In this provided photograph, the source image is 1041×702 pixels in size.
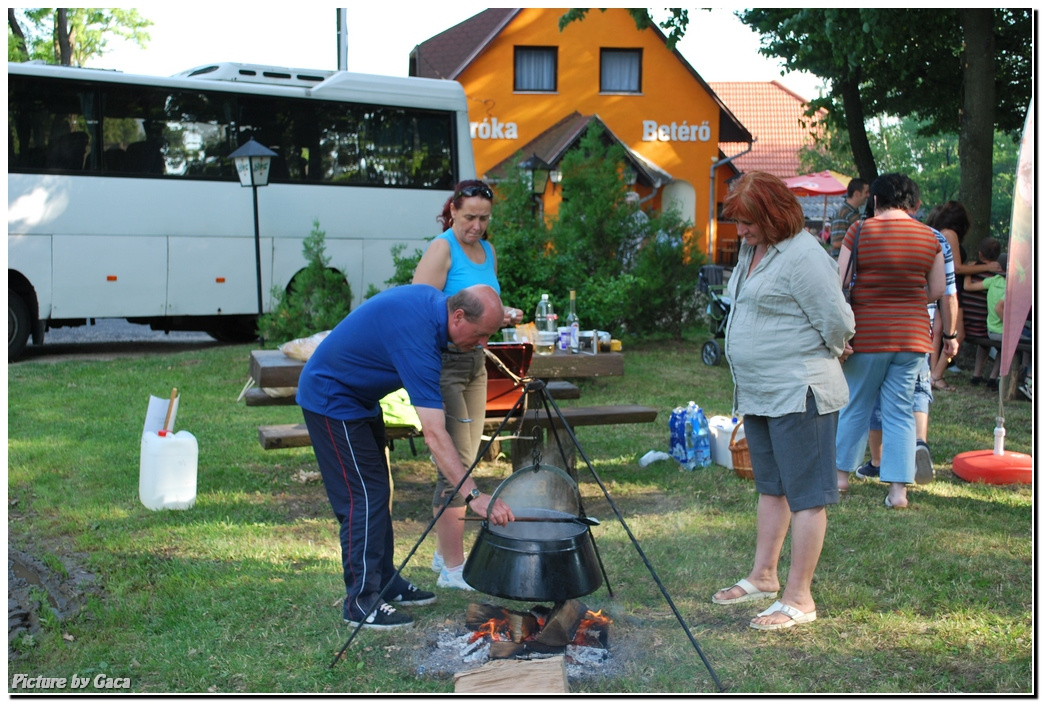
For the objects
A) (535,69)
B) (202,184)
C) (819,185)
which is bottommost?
(202,184)

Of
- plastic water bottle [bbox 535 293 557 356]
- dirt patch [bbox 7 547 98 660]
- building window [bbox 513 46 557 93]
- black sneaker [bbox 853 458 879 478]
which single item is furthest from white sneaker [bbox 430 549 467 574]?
building window [bbox 513 46 557 93]

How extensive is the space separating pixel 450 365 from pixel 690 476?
8.86 ft

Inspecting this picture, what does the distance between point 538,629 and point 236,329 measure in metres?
10.8

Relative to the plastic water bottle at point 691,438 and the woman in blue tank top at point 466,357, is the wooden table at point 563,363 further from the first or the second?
the woman in blue tank top at point 466,357

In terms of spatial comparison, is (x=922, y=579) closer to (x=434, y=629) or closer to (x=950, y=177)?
(x=434, y=629)

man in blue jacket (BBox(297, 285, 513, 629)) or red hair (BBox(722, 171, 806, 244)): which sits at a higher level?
red hair (BBox(722, 171, 806, 244))

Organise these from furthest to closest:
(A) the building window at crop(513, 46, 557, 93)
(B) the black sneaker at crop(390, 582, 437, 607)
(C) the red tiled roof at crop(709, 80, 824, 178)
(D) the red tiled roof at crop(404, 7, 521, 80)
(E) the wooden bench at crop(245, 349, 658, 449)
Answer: (C) the red tiled roof at crop(709, 80, 824, 178)
(A) the building window at crop(513, 46, 557, 93)
(D) the red tiled roof at crop(404, 7, 521, 80)
(E) the wooden bench at crop(245, 349, 658, 449)
(B) the black sneaker at crop(390, 582, 437, 607)

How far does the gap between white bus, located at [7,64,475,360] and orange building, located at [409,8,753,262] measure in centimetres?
1260

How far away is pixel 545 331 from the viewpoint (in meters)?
6.42

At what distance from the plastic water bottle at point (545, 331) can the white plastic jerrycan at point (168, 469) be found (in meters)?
2.17

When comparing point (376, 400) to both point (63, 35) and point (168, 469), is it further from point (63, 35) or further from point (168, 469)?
point (63, 35)

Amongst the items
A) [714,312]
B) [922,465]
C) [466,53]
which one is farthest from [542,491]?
[466,53]

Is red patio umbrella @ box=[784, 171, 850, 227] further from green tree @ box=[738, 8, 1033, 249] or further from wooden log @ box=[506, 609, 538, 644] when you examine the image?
wooden log @ box=[506, 609, 538, 644]

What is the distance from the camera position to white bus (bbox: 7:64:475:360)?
36.7 ft
